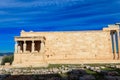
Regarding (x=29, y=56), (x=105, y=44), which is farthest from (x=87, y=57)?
(x=29, y=56)

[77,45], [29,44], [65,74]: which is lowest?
[65,74]

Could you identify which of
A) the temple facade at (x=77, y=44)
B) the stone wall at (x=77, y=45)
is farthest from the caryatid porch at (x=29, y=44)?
the stone wall at (x=77, y=45)

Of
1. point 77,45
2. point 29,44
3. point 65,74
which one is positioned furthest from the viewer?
point 77,45

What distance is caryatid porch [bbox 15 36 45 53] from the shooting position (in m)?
49.2

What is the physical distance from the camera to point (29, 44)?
171ft

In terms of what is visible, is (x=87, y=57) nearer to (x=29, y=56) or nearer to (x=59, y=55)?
(x=59, y=55)

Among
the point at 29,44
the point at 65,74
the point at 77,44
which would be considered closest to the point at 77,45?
the point at 77,44

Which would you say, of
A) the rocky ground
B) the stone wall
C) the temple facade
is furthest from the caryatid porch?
the rocky ground

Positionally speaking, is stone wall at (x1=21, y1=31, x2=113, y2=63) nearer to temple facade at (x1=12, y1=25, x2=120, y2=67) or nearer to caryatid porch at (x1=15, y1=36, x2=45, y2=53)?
temple facade at (x1=12, y1=25, x2=120, y2=67)

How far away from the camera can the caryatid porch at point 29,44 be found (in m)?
49.2

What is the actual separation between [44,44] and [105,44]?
14251 mm

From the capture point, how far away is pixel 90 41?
171 feet

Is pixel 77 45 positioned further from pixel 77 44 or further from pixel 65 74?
pixel 65 74

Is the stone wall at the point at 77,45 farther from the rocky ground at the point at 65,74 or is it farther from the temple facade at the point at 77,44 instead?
the rocky ground at the point at 65,74
